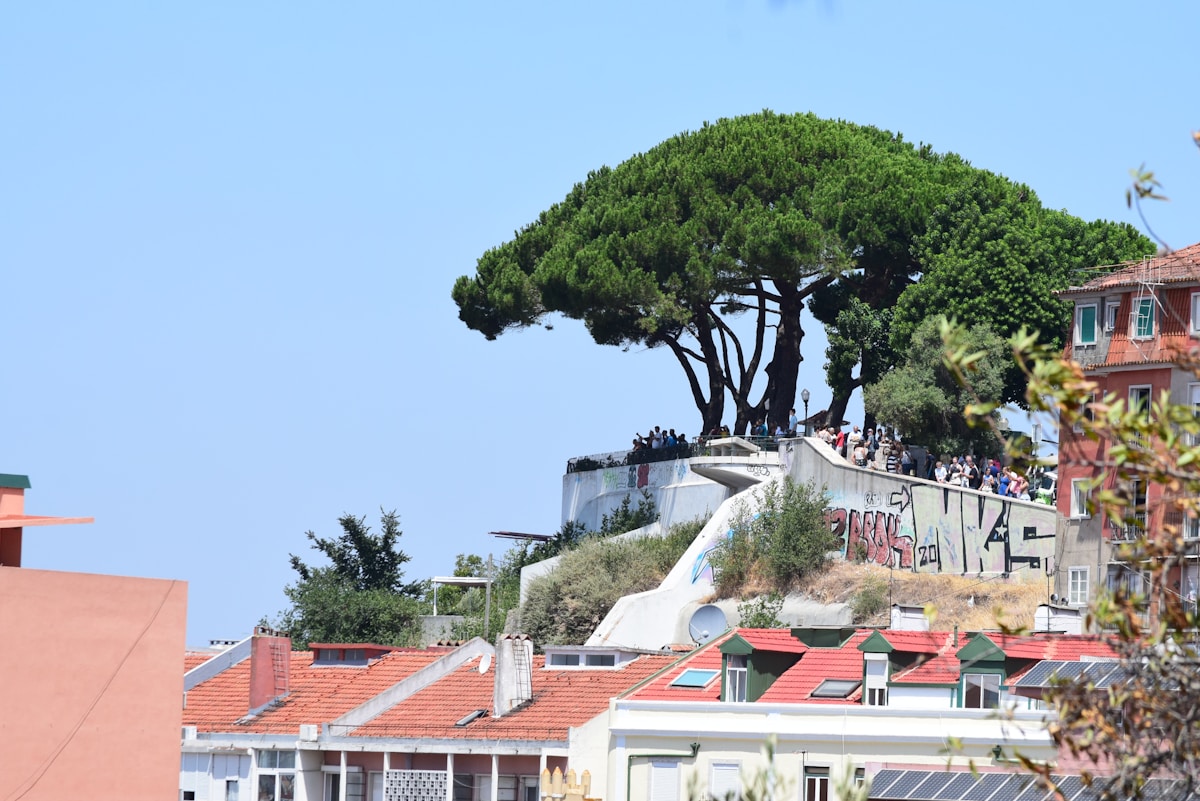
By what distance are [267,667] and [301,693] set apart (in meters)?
1.06

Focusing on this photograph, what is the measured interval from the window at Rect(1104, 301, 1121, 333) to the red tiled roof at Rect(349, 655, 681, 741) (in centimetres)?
1759

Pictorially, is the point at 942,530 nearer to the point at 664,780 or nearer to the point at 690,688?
the point at 690,688

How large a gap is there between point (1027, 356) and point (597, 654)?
36803mm

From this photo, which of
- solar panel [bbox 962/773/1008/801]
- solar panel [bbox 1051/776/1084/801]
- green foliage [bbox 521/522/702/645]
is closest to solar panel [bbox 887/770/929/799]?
solar panel [bbox 962/773/1008/801]

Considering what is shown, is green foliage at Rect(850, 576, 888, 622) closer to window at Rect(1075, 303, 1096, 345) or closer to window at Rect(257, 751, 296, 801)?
Answer: window at Rect(1075, 303, 1096, 345)

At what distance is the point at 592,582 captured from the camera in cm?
7169

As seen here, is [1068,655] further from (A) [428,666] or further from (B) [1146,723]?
(B) [1146,723]

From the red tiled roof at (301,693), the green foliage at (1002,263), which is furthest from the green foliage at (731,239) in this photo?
the red tiled roof at (301,693)

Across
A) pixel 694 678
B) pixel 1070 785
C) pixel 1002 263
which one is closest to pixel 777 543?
pixel 1002 263

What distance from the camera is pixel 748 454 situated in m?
71.9

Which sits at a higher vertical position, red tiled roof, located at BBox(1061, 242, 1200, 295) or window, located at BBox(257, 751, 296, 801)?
red tiled roof, located at BBox(1061, 242, 1200, 295)

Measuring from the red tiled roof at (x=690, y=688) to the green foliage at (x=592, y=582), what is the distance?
23528 millimetres

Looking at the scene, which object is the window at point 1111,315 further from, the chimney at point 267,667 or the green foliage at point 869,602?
the chimney at point 267,667

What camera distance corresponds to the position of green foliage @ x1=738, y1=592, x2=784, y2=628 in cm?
6212
